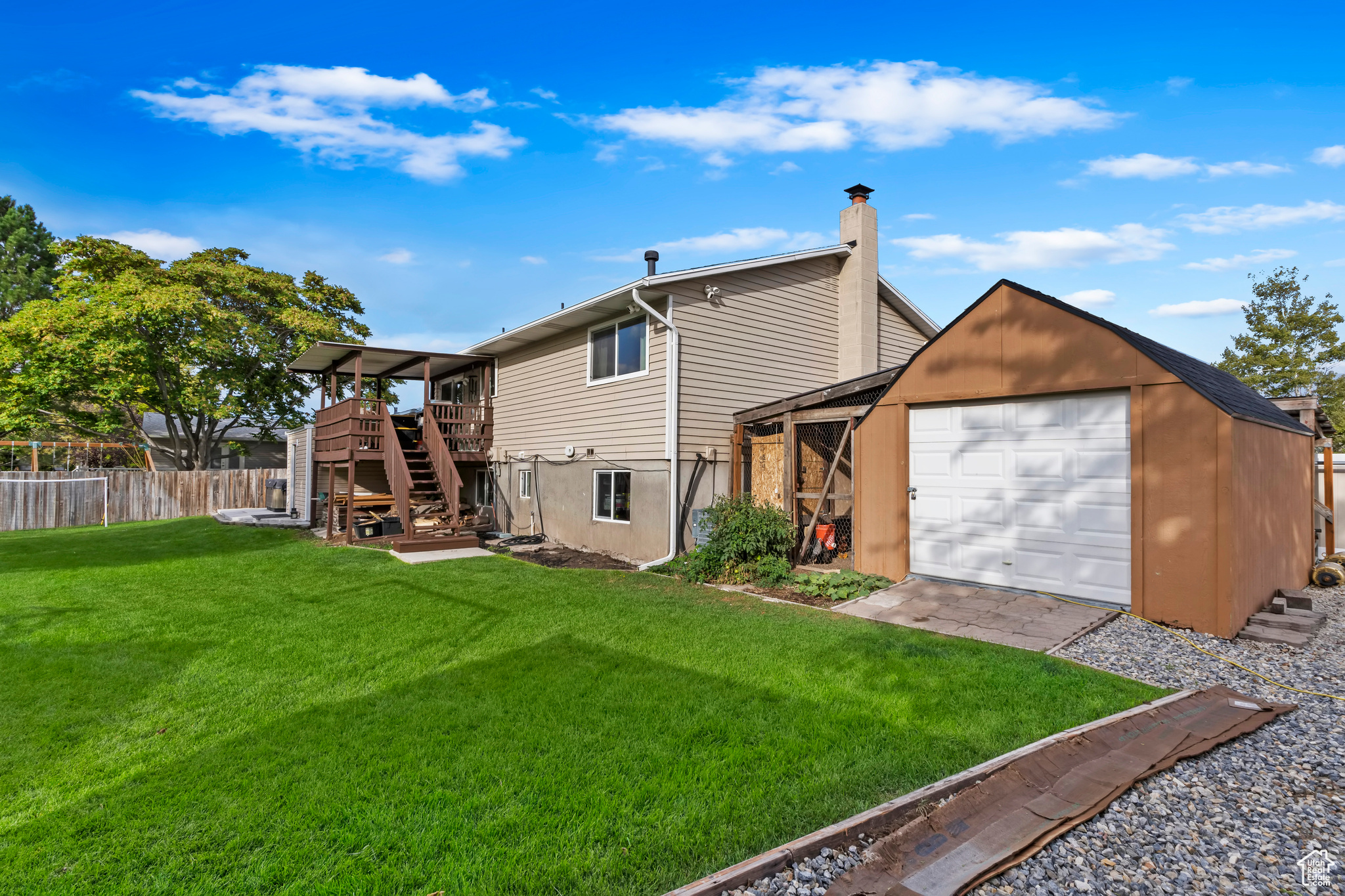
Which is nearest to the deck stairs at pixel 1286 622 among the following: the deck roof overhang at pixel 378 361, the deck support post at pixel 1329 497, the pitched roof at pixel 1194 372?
the pitched roof at pixel 1194 372

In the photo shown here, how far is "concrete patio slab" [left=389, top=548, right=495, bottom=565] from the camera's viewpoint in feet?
33.8

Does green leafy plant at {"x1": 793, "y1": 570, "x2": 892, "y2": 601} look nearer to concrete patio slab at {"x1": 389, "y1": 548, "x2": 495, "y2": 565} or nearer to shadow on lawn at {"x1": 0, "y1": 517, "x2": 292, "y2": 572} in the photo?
concrete patio slab at {"x1": 389, "y1": 548, "x2": 495, "y2": 565}

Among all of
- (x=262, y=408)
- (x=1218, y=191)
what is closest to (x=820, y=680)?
(x=1218, y=191)

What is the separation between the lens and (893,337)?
43.5 feet

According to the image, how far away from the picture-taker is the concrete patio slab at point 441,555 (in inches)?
406

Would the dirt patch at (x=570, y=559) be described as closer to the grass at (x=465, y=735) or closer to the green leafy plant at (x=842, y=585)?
the green leafy plant at (x=842, y=585)

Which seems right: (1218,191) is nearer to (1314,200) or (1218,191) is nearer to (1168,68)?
(1168,68)

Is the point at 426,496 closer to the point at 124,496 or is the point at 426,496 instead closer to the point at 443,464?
the point at 443,464

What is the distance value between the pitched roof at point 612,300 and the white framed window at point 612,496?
9.40 feet

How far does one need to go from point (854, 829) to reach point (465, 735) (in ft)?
7.13

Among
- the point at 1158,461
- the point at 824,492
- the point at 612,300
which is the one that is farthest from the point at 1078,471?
the point at 612,300

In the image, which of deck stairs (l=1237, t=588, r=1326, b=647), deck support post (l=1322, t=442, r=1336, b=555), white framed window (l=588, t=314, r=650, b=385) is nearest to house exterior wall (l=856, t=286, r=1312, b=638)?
deck stairs (l=1237, t=588, r=1326, b=647)

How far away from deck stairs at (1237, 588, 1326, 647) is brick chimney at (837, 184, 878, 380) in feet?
22.5

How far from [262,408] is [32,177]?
12.6 metres
